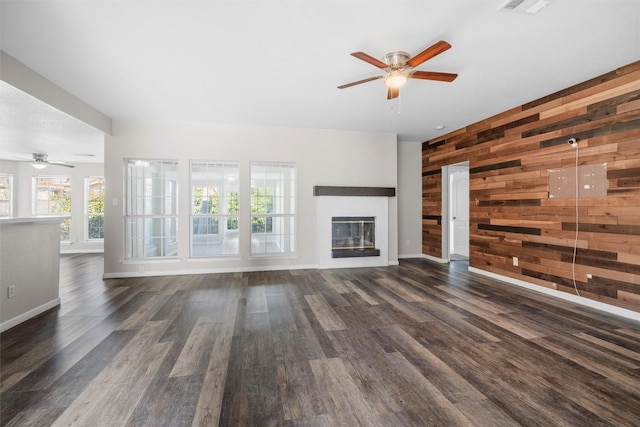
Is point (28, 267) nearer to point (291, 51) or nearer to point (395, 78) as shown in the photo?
point (291, 51)

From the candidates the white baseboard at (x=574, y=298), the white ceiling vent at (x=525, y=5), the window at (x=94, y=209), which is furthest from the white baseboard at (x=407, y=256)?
the window at (x=94, y=209)

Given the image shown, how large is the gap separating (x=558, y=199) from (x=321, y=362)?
379cm

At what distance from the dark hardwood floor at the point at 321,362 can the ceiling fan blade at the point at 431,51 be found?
251 cm

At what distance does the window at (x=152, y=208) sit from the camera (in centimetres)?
509

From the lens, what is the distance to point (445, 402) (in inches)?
68.3

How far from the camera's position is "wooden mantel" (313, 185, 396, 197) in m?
5.49

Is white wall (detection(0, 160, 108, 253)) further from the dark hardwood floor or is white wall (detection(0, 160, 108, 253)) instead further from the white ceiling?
Answer: the dark hardwood floor

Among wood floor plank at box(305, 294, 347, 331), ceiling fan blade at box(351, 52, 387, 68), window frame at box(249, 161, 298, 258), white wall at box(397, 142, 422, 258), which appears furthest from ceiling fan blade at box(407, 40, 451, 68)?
white wall at box(397, 142, 422, 258)

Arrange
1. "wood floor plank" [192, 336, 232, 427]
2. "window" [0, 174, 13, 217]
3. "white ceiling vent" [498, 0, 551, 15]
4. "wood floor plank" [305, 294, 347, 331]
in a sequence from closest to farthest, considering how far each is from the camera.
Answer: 1. "wood floor plank" [192, 336, 232, 427]
2. "white ceiling vent" [498, 0, 551, 15]
3. "wood floor plank" [305, 294, 347, 331]
4. "window" [0, 174, 13, 217]

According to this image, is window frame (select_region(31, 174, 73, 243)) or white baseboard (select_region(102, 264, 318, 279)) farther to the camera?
window frame (select_region(31, 174, 73, 243))

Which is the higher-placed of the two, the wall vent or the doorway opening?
the wall vent

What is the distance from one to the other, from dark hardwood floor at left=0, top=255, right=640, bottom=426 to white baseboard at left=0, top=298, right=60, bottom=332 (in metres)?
0.07

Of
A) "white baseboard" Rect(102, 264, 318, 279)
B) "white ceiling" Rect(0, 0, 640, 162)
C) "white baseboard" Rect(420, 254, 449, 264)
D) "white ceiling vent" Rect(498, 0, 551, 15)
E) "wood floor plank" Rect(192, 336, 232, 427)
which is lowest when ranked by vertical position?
"wood floor plank" Rect(192, 336, 232, 427)

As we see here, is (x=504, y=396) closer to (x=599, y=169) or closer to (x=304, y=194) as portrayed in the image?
(x=599, y=169)
